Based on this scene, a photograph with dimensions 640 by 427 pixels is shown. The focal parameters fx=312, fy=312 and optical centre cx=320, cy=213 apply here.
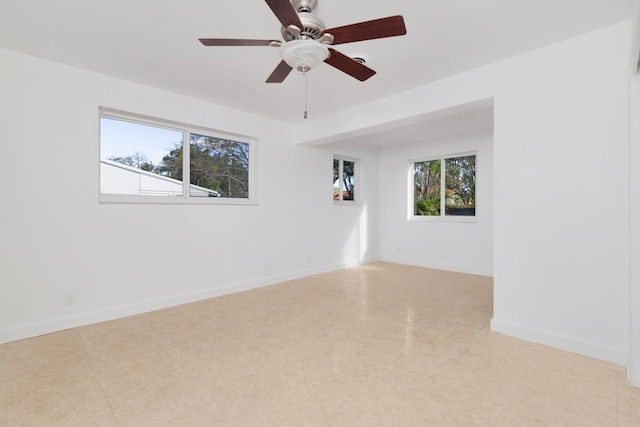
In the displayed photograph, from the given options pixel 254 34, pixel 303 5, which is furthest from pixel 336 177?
pixel 303 5

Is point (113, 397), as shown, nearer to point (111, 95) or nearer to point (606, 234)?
point (111, 95)

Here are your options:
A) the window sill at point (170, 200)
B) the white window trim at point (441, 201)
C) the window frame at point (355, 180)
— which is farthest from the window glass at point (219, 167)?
the white window trim at point (441, 201)

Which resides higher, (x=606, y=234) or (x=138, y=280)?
(x=606, y=234)

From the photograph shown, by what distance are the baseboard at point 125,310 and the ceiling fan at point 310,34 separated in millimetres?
2799

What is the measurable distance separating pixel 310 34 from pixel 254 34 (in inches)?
30.4

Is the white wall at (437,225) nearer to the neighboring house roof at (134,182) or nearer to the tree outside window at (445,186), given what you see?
the tree outside window at (445,186)

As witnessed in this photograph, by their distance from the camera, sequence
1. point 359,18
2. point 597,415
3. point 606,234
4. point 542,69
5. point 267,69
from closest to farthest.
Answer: point 597,415
point 359,18
point 606,234
point 542,69
point 267,69

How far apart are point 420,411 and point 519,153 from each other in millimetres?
2210

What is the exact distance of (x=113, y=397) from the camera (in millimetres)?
1846

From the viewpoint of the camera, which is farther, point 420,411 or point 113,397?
point 113,397

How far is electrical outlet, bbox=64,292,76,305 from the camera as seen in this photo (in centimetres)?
292

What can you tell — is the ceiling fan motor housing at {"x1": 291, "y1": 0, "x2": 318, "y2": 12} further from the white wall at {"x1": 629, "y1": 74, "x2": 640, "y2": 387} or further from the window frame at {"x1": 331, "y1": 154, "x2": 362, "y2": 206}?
the window frame at {"x1": 331, "y1": 154, "x2": 362, "y2": 206}

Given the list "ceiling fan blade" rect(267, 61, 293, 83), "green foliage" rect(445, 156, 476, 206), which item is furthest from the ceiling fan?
"green foliage" rect(445, 156, 476, 206)

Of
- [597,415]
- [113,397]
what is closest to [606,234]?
[597,415]
